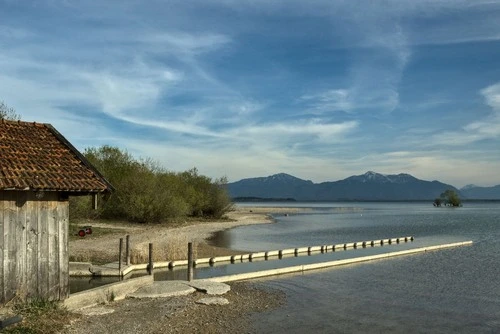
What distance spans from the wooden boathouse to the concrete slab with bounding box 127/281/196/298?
3.43 metres

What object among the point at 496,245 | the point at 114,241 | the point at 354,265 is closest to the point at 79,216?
the point at 114,241

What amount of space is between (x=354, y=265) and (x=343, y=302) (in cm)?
993

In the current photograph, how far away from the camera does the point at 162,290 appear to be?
1708 centimetres

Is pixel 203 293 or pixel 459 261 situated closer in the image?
pixel 203 293

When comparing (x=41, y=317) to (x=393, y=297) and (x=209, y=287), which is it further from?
(x=393, y=297)

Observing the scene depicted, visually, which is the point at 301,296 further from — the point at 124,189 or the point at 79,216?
the point at 124,189

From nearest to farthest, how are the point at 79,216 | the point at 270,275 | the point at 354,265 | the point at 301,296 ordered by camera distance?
1. the point at 301,296
2. the point at 270,275
3. the point at 354,265
4. the point at 79,216

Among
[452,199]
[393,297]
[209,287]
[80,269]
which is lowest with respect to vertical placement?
[393,297]

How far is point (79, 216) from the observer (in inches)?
1826

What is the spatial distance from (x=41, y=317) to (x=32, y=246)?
1.76 metres

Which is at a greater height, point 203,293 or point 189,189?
point 189,189

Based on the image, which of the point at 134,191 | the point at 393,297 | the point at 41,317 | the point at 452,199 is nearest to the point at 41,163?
the point at 41,317

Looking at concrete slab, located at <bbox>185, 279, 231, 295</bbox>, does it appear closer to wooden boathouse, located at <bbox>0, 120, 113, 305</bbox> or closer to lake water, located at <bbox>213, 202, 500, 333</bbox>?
lake water, located at <bbox>213, 202, 500, 333</bbox>

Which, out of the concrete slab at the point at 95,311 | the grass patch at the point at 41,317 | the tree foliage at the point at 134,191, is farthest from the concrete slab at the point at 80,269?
the tree foliage at the point at 134,191
